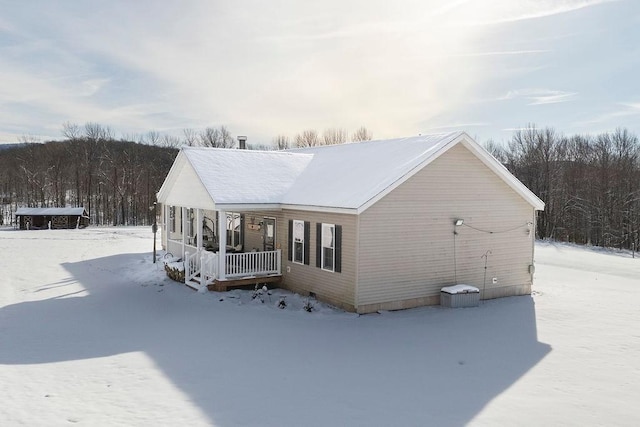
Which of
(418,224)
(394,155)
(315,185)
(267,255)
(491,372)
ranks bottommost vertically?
(491,372)

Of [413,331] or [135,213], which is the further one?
[135,213]

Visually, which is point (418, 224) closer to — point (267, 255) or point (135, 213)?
point (267, 255)

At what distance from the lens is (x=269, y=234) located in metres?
17.1

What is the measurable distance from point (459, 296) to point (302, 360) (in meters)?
6.65

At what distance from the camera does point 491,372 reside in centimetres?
905

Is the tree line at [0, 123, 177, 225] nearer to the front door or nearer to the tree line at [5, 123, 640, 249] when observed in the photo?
the tree line at [5, 123, 640, 249]

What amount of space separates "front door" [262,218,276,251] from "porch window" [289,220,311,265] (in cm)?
113

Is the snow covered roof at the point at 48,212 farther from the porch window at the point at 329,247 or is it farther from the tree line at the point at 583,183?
the tree line at the point at 583,183

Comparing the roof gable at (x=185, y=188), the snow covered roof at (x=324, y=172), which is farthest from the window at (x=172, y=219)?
the snow covered roof at (x=324, y=172)

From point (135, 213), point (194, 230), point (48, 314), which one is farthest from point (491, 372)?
point (135, 213)

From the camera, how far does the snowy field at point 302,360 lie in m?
7.18

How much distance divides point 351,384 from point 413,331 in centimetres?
397

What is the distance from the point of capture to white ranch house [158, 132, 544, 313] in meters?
13.6

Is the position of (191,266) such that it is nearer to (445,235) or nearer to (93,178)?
(445,235)
